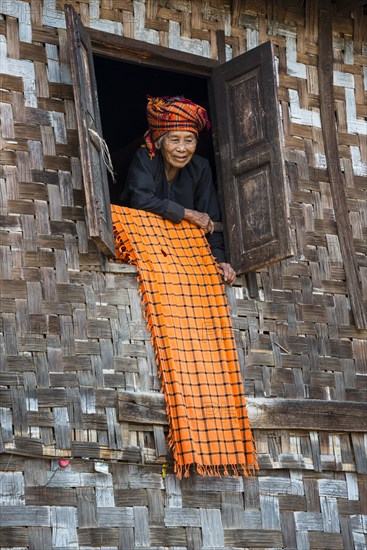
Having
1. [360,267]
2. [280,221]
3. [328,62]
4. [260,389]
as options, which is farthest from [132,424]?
[328,62]

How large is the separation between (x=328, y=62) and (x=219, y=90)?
738mm

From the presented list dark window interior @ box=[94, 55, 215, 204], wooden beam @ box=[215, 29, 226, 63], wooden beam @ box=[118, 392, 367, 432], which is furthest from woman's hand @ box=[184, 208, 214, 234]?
dark window interior @ box=[94, 55, 215, 204]

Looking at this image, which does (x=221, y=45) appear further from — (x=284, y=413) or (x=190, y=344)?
(x=284, y=413)

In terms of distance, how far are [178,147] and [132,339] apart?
118 cm

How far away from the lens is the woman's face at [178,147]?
314 inches

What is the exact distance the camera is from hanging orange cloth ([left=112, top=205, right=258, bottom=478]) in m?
7.21

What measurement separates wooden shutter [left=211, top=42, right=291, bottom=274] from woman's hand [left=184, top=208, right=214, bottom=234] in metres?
0.09

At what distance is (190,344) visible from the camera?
24.4 ft

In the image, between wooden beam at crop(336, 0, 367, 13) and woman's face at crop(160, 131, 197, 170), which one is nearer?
woman's face at crop(160, 131, 197, 170)

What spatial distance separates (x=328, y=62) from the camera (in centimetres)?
839

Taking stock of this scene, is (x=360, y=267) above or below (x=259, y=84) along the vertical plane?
below

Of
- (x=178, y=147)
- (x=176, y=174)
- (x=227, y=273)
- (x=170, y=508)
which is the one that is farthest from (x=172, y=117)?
(x=170, y=508)

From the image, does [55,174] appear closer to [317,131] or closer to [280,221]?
[280,221]

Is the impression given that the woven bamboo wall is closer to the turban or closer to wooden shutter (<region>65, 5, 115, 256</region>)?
wooden shutter (<region>65, 5, 115, 256</region>)
